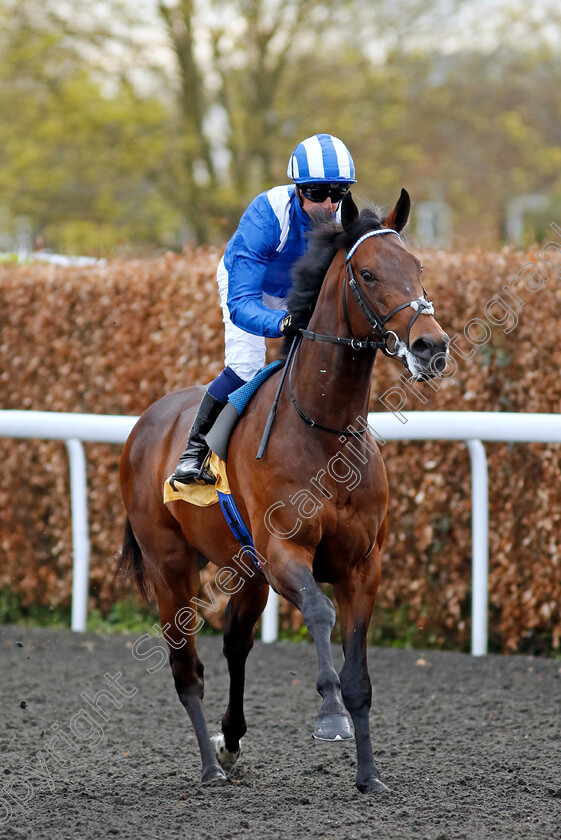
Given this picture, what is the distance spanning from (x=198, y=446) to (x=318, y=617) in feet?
3.44

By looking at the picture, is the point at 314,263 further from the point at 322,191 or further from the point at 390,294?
the point at 390,294

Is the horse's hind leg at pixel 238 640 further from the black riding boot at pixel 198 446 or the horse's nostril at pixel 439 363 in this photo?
the horse's nostril at pixel 439 363

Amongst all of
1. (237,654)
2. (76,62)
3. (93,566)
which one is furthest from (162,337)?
(76,62)

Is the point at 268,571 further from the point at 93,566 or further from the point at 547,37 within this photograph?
the point at 547,37

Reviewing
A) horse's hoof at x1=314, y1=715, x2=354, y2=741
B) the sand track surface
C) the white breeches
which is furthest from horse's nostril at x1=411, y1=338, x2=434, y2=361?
the sand track surface

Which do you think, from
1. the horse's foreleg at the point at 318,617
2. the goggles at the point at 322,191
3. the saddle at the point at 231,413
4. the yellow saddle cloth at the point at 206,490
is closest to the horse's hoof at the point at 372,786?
the horse's foreleg at the point at 318,617

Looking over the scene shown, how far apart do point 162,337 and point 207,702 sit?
2481 millimetres

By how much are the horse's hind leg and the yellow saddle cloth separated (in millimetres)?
390

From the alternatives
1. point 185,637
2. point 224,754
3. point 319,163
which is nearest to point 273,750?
point 224,754

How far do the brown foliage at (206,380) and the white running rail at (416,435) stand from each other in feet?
0.88

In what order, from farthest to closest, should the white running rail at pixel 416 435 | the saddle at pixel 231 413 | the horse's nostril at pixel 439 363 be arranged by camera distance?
the white running rail at pixel 416 435, the saddle at pixel 231 413, the horse's nostril at pixel 439 363

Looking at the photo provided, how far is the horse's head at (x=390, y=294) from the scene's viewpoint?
2.99 meters

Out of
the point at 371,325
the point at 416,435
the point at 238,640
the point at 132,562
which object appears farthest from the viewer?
the point at 416,435

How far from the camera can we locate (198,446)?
3943 millimetres
